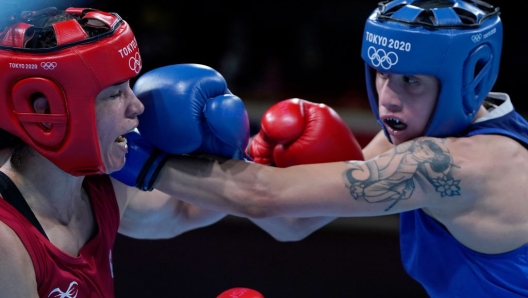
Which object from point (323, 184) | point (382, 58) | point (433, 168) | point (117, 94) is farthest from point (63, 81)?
point (433, 168)

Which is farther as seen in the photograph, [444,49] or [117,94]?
[444,49]

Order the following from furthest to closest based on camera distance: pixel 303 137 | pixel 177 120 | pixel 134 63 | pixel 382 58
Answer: pixel 303 137 < pixel 382 58 < pixel 177 120 < pixel 134 63

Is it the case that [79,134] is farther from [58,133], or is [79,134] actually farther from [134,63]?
[134,63]

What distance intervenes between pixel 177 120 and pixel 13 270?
67cm

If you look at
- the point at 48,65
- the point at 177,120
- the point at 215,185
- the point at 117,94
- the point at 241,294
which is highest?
the point at 48,65

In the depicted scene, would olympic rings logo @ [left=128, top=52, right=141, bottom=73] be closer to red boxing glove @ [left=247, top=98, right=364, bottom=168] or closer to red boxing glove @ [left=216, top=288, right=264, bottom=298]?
red boxing glove @ [left=247, top=98, right=364, bottom=168]

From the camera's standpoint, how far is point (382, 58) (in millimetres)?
2312

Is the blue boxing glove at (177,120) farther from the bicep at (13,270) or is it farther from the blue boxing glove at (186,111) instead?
the bicep at (13,270)

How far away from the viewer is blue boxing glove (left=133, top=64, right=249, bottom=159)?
2.21 metres

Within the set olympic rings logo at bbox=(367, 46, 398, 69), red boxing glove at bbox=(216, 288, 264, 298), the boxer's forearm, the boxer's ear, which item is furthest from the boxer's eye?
olympic rings logo at bbox=(367, 46, 398, 69)

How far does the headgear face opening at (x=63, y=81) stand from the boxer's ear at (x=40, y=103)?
2cm

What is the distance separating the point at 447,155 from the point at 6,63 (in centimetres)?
137

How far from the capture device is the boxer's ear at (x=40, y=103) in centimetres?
194

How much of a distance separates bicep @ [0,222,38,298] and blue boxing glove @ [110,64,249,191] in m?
0.47
